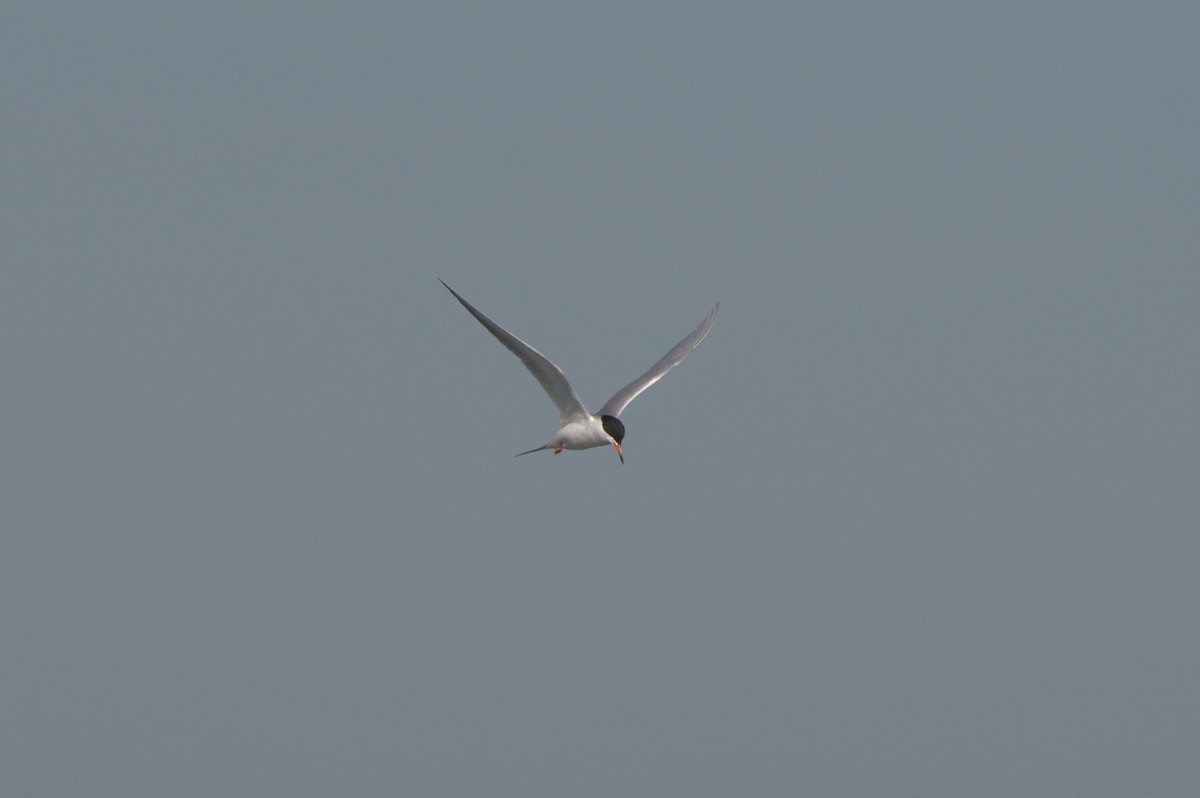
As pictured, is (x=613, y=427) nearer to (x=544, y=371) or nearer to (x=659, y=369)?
(x=544, y=371)

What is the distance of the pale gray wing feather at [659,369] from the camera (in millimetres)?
36750

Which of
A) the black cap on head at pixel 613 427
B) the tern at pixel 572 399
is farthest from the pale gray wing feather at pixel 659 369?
the black cap on head at pixel 613 427

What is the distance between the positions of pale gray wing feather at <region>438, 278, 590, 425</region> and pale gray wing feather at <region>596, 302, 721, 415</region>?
2.28 meters

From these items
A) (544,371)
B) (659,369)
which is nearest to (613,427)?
(544,371)

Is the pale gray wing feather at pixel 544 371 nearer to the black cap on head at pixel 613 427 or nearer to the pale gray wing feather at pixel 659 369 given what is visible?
the black cap on head at pixel 613 427

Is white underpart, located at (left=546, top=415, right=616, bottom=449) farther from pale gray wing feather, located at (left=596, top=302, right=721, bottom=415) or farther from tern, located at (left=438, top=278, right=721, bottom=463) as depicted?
pale gray wing feather, located at (left=596, top=302, right=721, bottom=415)

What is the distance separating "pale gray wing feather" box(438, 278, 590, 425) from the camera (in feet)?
95.8

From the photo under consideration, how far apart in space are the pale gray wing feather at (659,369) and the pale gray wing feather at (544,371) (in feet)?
7.50

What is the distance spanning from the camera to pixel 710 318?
1610 inches

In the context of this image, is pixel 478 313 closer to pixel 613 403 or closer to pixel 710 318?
pixel 613 403

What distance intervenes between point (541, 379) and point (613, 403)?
3.94m

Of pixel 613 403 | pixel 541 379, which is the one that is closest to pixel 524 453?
pixel 541 379

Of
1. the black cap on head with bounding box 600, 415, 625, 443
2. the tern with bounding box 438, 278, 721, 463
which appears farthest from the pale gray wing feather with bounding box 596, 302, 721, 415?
the black cap on head with bounding box 600, 415, 625, 443

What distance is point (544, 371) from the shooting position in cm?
3238
